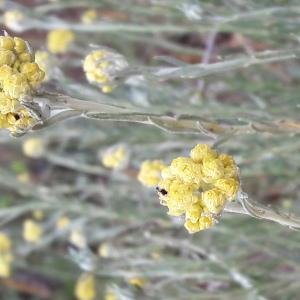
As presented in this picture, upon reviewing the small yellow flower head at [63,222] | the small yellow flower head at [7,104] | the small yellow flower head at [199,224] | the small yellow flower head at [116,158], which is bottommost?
the small yellow flower head at [63,222]

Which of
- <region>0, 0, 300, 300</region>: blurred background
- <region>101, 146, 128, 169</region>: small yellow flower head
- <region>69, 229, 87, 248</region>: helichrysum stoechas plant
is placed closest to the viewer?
<region>0, 0, 300, 300</region>: blurred background

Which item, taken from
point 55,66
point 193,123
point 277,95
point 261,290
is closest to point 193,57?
point 277,95

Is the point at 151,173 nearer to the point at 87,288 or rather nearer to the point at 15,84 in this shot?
the point at 15,84

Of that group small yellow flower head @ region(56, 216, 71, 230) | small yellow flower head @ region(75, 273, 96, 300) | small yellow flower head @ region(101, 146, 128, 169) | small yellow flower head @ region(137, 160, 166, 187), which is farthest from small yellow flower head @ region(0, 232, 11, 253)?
small yellow flower head @ region(137, 160, 166, 187)

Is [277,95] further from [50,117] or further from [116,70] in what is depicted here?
[50,117]

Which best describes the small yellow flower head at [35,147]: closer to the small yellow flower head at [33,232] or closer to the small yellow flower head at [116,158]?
the small yellow flower head at [33,232]

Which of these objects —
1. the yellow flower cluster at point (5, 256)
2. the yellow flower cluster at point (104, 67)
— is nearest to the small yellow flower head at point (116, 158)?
the yellow flower cluster at point (104, 67)

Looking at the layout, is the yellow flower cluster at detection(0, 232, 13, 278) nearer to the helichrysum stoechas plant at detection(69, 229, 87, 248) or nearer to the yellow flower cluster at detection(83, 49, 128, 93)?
the helichrysum stoechas plant at detection(69, 229, 87, 248)
